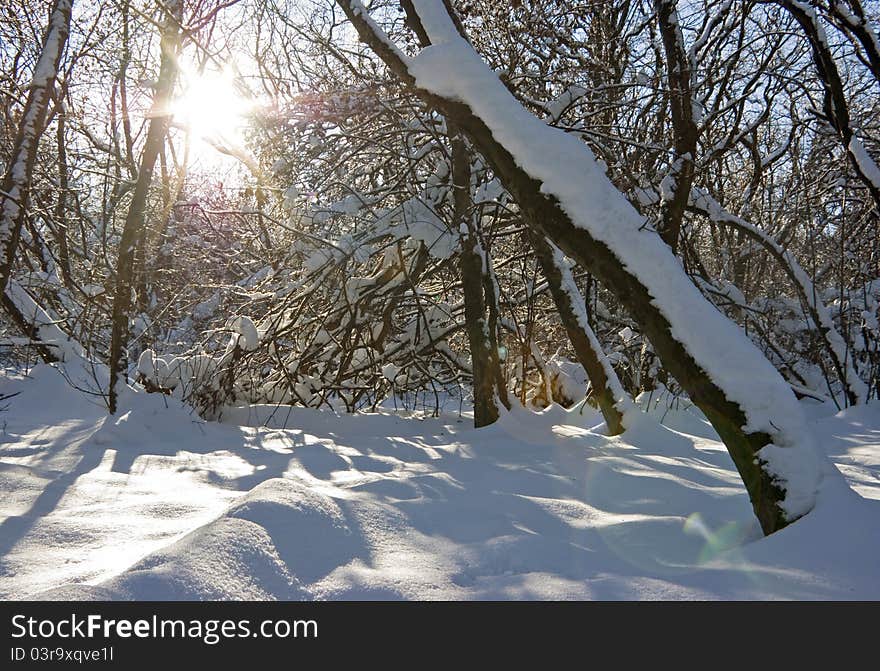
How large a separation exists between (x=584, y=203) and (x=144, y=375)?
615 centimetres

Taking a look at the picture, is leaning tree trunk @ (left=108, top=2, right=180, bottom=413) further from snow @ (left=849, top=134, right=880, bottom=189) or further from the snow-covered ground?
snow @ (left=849, top=134, right=880, bottom=189)

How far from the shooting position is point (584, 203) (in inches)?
93.0

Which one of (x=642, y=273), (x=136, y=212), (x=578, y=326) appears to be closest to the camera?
(x=642, y=273)

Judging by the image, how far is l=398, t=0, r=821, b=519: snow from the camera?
213 cm

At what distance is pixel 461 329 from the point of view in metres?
6.54

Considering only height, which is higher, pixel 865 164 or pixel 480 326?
pixel 865 164

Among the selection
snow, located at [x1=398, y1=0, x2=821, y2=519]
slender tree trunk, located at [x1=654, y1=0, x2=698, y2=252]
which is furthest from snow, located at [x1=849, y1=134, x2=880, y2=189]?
snow, located at [x1=398, y1=0, x2=821, y2=519]

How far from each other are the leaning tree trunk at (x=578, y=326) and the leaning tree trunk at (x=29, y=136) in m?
4.83

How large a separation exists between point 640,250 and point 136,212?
5.93 meters

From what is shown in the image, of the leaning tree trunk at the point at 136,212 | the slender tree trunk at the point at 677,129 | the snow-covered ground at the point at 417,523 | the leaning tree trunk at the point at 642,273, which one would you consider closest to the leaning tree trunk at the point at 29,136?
the leaning tree trunk at the point at 136,212

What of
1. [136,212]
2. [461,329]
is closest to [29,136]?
[136,212]

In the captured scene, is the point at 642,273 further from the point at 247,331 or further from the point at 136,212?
the point at 136,212

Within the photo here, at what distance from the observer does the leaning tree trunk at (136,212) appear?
618 centimetres

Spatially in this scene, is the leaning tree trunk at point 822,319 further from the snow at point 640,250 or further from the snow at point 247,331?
the snow at point 247,331
